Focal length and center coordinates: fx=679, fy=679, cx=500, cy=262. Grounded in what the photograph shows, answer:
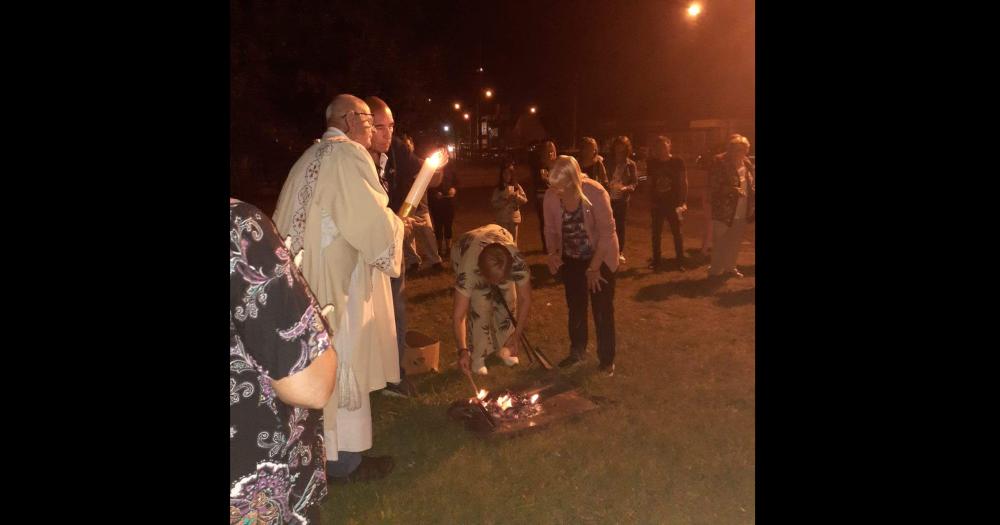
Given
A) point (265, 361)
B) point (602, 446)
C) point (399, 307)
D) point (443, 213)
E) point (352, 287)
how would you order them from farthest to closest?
point (443, 213) → point (399, 307) → point (602, 446) → point (352, 287) → point (265, 361)

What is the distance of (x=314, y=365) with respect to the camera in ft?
Answer: 5.48

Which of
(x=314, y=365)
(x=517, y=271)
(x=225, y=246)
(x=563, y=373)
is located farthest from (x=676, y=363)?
(x=225, y=246)

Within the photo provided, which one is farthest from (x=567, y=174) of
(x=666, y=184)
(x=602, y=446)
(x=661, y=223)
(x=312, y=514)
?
(x=661, y=223)

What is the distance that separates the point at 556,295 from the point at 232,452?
703cm

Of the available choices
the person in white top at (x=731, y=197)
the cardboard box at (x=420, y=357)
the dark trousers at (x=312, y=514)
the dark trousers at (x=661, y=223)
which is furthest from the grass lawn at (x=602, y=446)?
the dark trousers at (x=661, y=223)

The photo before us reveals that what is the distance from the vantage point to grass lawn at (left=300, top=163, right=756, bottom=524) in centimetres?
391

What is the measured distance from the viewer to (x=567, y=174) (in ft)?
18.0

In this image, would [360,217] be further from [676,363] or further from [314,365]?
[676,363]

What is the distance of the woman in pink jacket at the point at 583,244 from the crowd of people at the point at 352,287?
0.01 metres

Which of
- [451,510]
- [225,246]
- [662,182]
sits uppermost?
[662,182]

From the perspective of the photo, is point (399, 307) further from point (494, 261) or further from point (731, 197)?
point (731, 197)

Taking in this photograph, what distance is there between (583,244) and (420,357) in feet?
5.70

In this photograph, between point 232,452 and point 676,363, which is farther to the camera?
point 676,363

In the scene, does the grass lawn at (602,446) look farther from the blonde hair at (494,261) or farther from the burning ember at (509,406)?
the blonde hair at (494,261)
